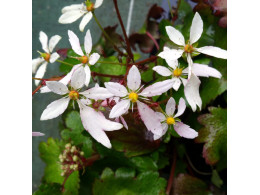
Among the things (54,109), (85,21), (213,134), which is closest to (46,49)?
(85,21)

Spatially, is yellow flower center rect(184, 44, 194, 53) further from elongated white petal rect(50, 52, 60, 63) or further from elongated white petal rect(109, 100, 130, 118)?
elongated white petal rect(50, 52, 60, 63)

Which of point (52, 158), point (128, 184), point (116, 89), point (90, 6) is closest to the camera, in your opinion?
point (116, 89)

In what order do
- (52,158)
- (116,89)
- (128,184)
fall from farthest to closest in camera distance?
(52,158), (128,184), (116,89)

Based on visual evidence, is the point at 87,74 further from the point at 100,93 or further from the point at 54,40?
the point at 54,40

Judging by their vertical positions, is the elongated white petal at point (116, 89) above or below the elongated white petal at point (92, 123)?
above

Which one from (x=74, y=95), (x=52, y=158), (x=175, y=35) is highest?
(x=175, y=35)

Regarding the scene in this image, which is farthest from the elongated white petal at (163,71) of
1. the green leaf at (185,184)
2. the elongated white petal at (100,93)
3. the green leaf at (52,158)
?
the green leaf at (52,158)

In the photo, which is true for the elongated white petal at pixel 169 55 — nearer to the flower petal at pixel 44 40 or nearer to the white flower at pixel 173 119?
the white flower at pixel 173 119

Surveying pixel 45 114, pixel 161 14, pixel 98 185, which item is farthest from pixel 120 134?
pixel 161 14
